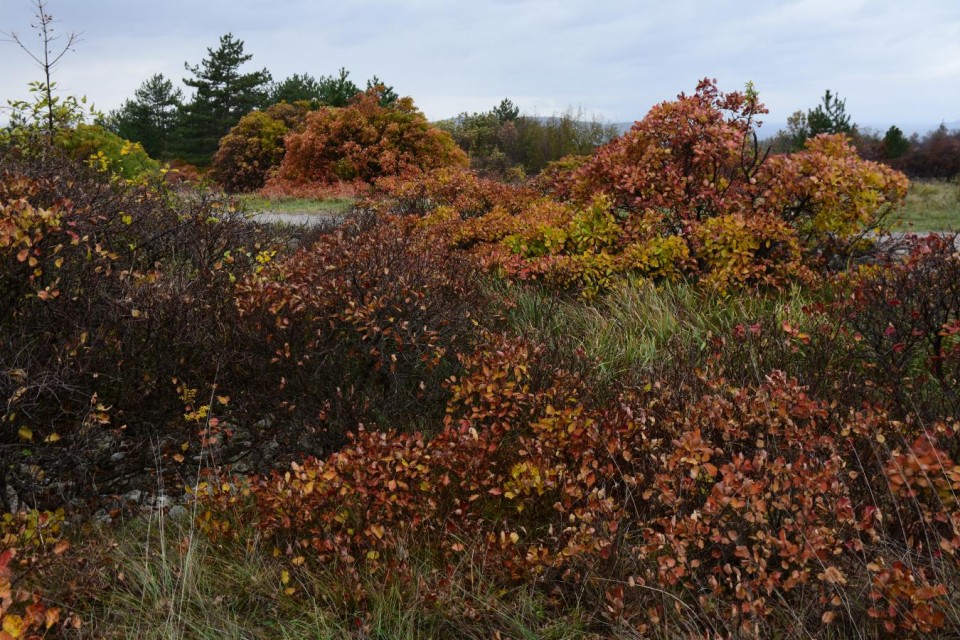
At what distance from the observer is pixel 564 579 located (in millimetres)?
2600

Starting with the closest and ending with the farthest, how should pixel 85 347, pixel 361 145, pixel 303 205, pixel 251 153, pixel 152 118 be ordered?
pixel 85 347, pixel 303 205, pixel 361 145, pixel 251 153, pixel 152 118

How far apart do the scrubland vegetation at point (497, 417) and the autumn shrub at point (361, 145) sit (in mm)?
13688

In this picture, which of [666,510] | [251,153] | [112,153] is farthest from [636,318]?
[251,153]

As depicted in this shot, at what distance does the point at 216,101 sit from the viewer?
39.7 metres

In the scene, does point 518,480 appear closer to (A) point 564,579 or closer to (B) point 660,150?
(A) point 564,579

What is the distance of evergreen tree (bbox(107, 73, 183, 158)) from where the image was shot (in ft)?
138

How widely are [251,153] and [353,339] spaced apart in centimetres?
2170

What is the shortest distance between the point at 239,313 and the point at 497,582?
212cm

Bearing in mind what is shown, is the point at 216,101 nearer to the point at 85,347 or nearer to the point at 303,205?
the point at 303,205

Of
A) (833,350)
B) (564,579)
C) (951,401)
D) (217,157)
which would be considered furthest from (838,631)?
(217,157)

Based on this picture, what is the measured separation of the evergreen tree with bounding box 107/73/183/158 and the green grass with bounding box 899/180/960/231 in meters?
36.9

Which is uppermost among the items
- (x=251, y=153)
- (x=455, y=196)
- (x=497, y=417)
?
(x=251, y=153)

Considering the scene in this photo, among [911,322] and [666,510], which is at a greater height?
[911,322]

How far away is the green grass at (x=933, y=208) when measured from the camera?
494 inches
